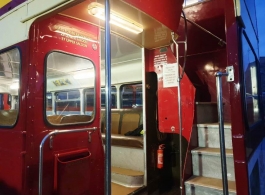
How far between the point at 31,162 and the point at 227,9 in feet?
7.11

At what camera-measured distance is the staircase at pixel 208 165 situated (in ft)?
6.49

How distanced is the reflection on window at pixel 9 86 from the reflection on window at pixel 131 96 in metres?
2.99

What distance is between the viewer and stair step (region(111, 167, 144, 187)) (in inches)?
122

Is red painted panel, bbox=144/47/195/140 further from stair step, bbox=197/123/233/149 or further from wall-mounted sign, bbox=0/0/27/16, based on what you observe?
wall-mounted sign, bbox=0/0/27/16

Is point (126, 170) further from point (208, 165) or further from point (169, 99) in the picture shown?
point (208, 165)

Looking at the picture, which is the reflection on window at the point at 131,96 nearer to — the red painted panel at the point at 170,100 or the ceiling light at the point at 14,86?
the red painted panel at the point at 170,100

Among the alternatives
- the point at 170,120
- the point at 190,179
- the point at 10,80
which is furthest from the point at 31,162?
the point at 170,120

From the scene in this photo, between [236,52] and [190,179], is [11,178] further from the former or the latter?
[236,52]

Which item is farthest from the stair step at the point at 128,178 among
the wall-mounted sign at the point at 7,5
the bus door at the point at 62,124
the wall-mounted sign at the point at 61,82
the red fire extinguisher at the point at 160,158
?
the wall-mounted sign at the point at 61,82

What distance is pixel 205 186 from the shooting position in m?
1.97

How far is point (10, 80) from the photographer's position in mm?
2395

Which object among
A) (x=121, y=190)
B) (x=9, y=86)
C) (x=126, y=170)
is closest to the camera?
(x=9, y=86)

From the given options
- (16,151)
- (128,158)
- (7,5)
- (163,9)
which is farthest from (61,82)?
(163,9)

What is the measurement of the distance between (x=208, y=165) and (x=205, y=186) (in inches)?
11.8
